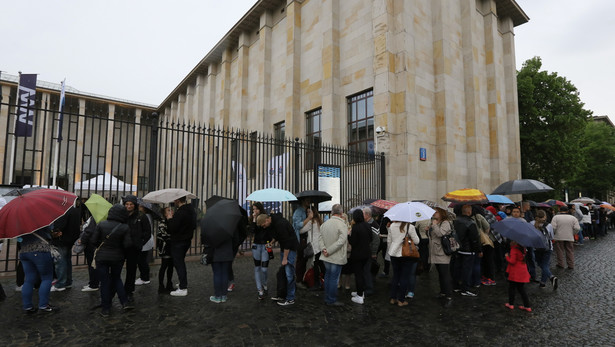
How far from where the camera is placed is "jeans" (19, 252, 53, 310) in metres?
4.56

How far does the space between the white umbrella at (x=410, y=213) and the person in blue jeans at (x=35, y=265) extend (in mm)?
4985

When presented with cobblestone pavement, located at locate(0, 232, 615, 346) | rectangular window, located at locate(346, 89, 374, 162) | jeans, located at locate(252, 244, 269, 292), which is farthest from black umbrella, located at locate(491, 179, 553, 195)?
jeans, located at locate(252, 244, 269, 292)

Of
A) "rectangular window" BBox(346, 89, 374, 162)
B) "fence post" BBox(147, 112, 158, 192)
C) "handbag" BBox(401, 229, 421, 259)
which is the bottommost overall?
"handbag" BBox(401, 229, 421, 259)

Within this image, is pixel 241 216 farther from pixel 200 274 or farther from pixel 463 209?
pixel 463 209

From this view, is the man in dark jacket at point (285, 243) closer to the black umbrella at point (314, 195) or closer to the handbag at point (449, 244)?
the black umbrella at point (314, 195)

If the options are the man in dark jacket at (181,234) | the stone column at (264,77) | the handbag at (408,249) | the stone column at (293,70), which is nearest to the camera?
the handbag at (408,249)

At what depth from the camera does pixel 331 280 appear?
5.18 m

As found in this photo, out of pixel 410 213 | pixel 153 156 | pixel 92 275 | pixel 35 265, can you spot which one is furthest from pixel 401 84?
pixel 35 265

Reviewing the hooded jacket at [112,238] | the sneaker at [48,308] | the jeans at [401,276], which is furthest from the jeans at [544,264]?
the sneaker at [48,308]

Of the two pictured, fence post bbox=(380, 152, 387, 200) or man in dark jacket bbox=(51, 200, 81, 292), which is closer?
man in dark jacket bbox=(51, 200, 81, 292)

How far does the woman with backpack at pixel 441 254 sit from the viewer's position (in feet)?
17.2

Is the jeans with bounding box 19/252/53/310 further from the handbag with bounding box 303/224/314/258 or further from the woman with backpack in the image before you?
the woman with backpack

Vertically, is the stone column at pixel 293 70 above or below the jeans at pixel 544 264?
above

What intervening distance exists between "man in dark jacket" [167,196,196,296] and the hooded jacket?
0.78 meters
